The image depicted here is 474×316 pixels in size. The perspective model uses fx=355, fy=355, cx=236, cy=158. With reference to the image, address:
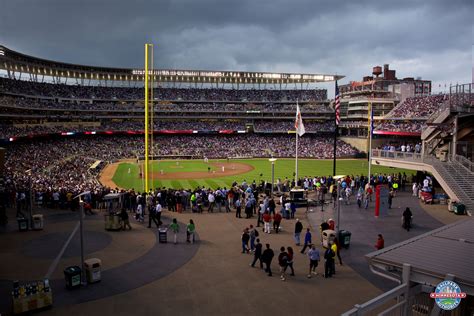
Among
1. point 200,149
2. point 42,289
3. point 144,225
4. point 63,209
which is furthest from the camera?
point 200,149

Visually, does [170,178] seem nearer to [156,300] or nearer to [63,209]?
[63,209]

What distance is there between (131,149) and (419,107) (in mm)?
53834

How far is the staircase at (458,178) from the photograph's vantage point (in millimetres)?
23894

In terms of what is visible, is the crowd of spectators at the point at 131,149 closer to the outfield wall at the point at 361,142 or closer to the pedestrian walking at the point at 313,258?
the outfield wall at the point at 361,142

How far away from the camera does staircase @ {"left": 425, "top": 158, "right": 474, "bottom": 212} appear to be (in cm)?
2389

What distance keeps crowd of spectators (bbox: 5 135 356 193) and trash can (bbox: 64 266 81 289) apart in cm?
2627

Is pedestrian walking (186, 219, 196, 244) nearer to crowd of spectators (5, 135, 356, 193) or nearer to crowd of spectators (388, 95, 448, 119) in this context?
crowd of spectators (5, 135, 356, 193)

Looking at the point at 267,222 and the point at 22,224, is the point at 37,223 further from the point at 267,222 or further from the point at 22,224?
the point at 267,222

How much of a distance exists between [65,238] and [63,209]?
7293mm

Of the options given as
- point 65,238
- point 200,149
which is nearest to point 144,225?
point 65,238

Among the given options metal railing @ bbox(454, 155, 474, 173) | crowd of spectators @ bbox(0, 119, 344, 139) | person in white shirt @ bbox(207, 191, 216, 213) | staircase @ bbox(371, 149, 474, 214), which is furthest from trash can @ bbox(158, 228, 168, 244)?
crowd of spectators @ bbox(0, 119, 344, 139)

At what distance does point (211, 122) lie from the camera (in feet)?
280

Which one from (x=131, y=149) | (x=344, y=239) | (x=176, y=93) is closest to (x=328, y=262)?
(x=344, y=239)

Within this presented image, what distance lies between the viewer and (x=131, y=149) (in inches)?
2675
